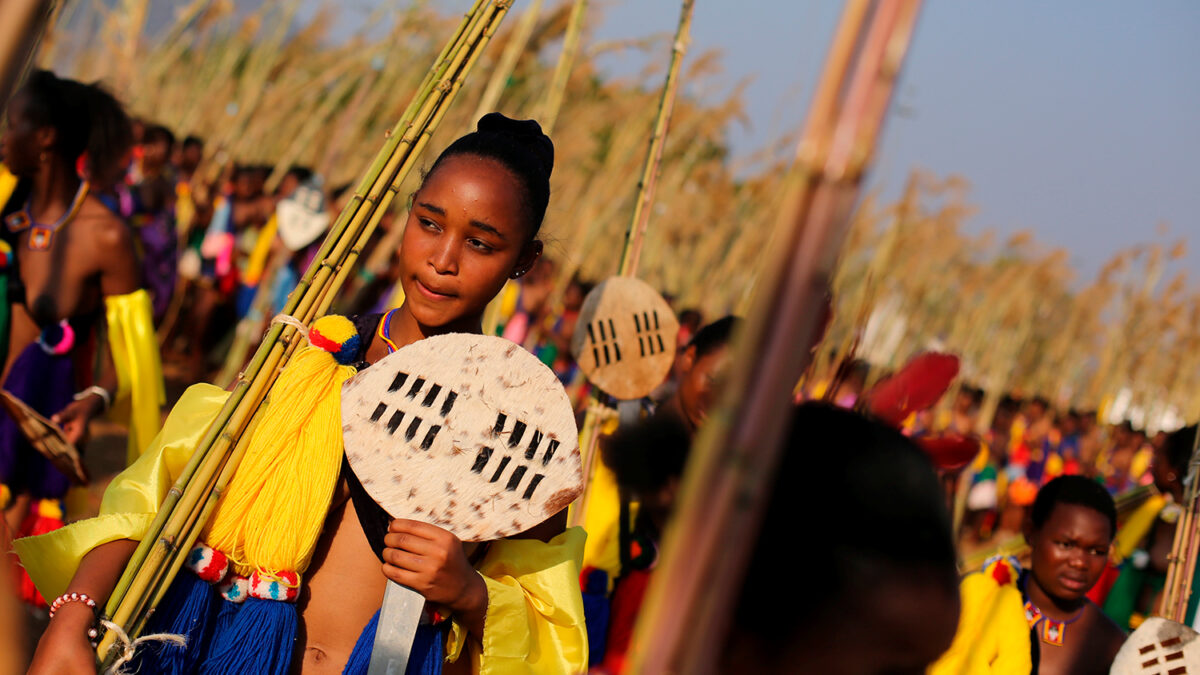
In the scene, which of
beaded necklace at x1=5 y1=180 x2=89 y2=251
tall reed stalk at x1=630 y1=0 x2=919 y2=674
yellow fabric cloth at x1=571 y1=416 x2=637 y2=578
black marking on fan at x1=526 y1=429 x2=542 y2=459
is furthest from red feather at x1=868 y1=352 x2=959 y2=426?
beaded necklace at x1=5 y1=180 x2=89 y2=251

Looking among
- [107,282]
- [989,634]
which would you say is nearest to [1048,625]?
[989,634]

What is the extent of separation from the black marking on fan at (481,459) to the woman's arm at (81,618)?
56 cm

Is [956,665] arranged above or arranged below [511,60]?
below

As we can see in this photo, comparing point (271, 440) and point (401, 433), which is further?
point (271, 440)

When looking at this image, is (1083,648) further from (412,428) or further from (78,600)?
(78,600)

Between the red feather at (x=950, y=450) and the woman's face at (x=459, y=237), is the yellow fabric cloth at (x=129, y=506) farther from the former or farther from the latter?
the red feather at (x=950, y=450)

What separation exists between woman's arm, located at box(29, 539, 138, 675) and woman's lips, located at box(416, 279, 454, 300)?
0.63 meters

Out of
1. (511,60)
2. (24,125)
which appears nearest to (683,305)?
(511,60)

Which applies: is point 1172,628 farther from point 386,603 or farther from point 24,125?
point 24,125

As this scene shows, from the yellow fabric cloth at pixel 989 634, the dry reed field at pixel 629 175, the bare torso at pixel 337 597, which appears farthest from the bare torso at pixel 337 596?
the dry reed field at pixel 629 175

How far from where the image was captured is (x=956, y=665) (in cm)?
284

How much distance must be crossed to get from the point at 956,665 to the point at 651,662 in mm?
2570

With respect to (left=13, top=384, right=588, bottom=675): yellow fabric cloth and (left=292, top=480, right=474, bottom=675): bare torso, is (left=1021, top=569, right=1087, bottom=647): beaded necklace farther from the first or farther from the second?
(left=292, top=480, right=474, bottom=675): bare torso

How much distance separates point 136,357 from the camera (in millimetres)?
3152
